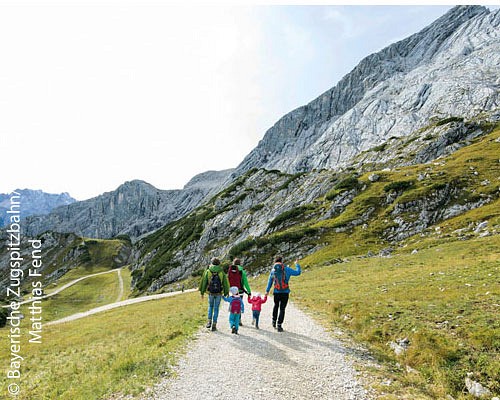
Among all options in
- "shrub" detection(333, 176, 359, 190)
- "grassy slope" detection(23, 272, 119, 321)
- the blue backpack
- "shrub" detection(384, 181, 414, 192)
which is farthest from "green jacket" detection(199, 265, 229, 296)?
"grassy slope" detection(23, 272, 119, 321)

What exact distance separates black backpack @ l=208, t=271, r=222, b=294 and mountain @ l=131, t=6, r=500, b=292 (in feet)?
134

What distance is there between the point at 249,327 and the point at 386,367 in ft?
25.6

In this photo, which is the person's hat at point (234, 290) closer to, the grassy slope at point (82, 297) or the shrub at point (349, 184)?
the shrub at point (349, 184)

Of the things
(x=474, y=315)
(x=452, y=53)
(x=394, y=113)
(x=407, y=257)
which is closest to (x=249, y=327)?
(x=474, y=315)

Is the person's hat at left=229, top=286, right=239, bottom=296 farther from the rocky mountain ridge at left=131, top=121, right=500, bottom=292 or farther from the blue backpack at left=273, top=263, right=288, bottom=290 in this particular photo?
the rocky mountain ridge at left=131, top=121, right=500, bottom=292

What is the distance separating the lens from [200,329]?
54.2 feet

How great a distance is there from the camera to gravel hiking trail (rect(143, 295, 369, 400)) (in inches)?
352

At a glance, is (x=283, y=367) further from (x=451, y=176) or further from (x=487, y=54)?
(x=487, y=54)

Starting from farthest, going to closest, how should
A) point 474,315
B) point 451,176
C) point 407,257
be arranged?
point 451,176, point 407,257, point 474,315

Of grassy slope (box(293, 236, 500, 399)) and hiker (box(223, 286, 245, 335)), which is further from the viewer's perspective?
hiker (box(223, 286, 245, 335))

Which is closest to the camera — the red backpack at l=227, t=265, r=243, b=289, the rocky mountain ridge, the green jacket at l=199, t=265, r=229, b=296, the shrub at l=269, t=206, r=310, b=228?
the green jacket at l=199, t=265, r=229, b=296

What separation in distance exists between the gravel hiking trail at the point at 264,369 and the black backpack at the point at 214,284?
2.21m

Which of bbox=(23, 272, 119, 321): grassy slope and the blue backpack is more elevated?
the blue backpack

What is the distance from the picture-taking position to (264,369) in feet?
34.5
